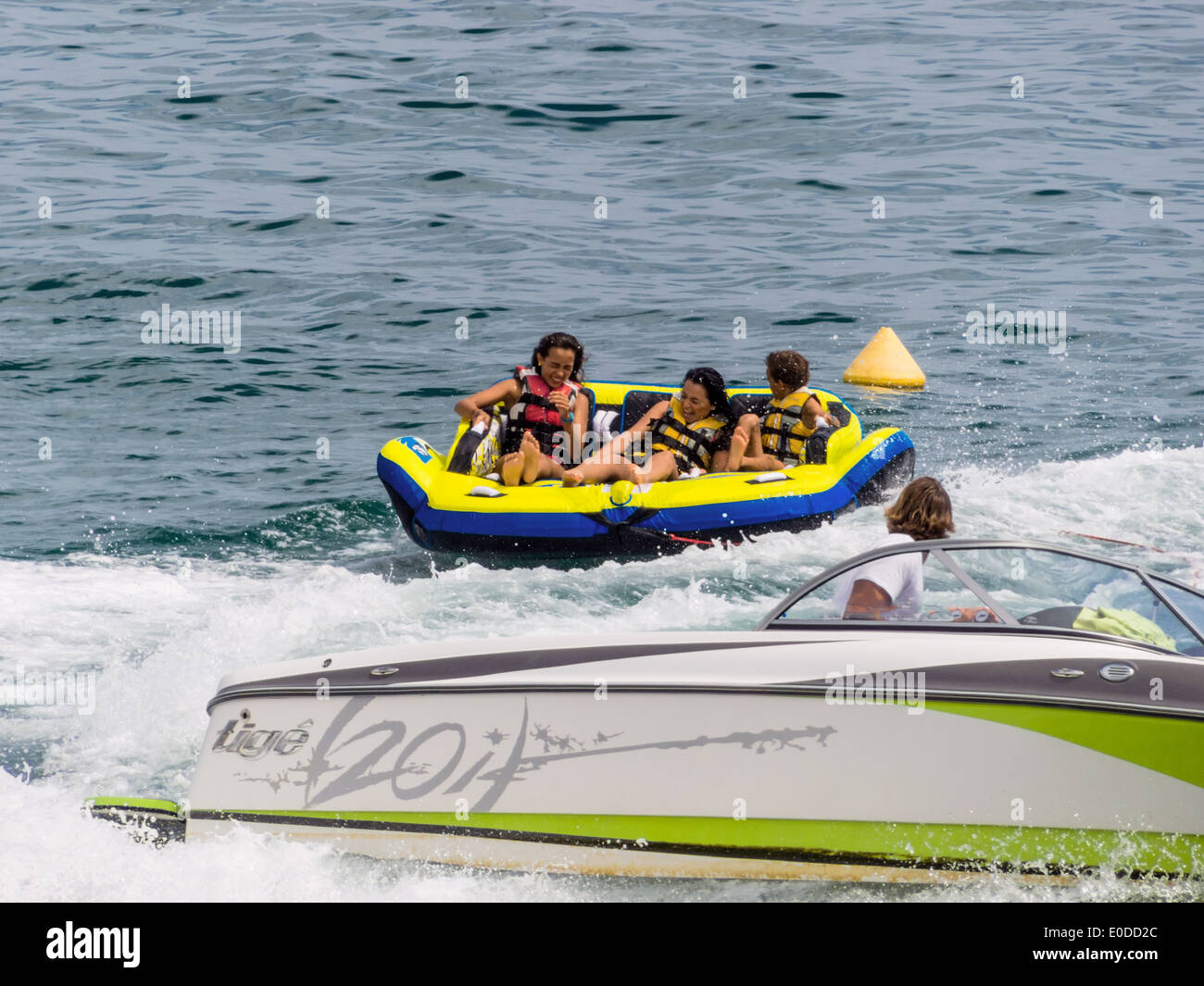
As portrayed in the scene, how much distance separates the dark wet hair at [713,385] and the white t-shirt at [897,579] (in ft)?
13.7

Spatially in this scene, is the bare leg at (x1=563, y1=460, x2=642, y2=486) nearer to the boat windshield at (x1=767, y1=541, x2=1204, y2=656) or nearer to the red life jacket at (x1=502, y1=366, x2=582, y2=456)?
the red life jacket at (x1=502, y1=366, x2=582, y2=456)

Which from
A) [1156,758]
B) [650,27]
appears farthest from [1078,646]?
[650,27]

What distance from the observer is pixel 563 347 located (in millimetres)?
8594

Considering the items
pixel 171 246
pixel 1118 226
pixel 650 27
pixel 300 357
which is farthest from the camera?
pixel 650 27

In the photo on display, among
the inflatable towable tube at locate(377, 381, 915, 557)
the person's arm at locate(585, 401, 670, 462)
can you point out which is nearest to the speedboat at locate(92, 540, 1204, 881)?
the inflatable towable tube at locate(377, 381, 915, 557)

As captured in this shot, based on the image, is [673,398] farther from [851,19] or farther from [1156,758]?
[851,19]

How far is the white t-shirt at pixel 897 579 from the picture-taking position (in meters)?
4.46

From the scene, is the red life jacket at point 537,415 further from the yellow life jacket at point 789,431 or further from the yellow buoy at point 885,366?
the yellow buoy at point 885,366

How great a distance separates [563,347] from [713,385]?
941 millimetres

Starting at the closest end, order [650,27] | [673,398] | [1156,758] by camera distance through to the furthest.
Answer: [1156,758] < [673,398] < [650,27]

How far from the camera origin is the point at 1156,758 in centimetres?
404

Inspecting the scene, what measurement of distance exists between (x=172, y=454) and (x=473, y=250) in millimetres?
6525

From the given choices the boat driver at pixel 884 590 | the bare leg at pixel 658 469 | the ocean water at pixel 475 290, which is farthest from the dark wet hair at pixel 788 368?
the boat driver at pixel 884 590

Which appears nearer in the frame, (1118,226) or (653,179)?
(1118,226)
